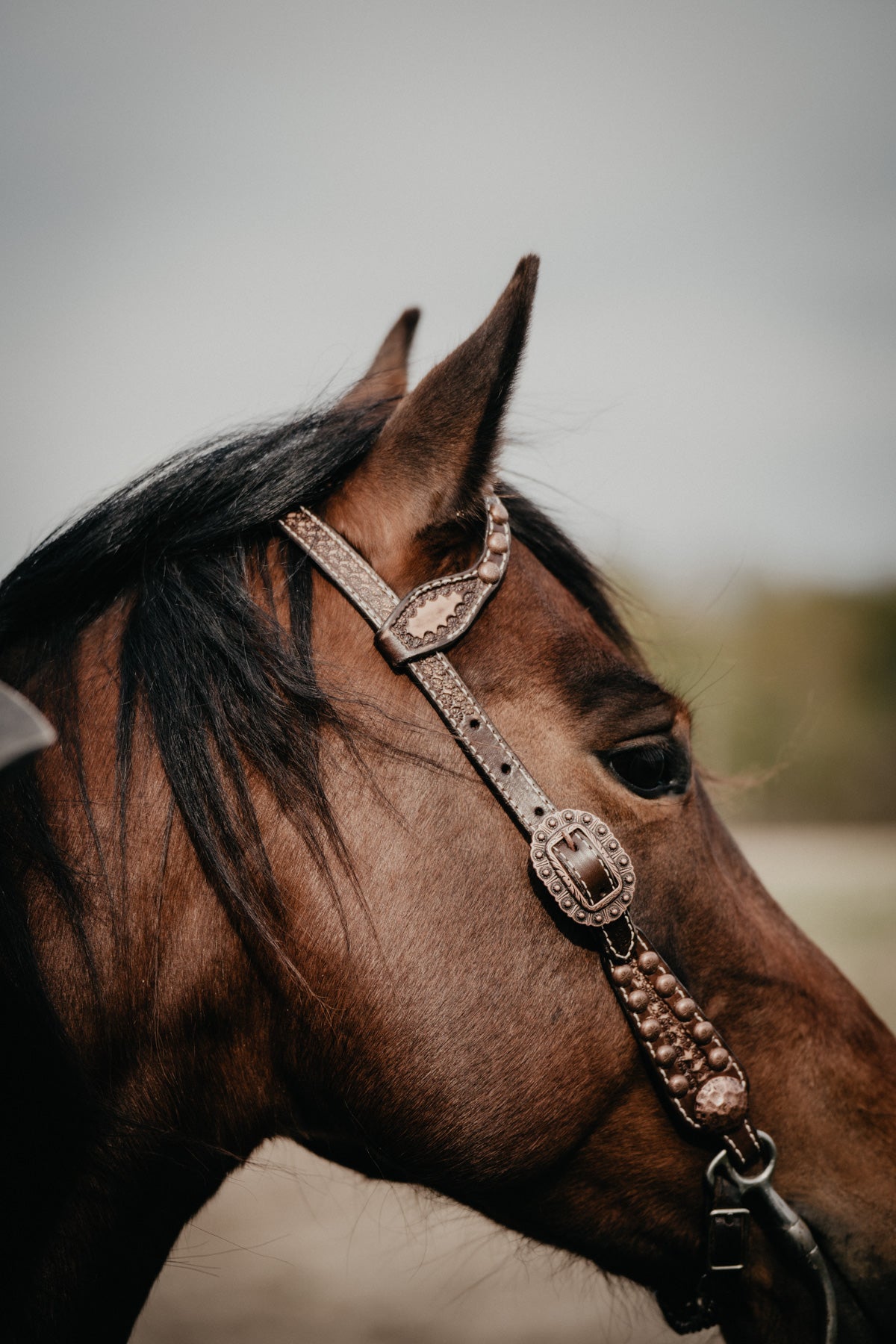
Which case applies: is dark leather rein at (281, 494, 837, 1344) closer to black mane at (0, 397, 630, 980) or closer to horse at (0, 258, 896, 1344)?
horse at (0, 258, 896, 1344)

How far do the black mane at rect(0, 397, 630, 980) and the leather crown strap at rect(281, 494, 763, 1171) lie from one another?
0.13 m

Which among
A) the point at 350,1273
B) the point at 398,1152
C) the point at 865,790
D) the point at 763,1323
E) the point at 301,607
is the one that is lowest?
the point at 865,790

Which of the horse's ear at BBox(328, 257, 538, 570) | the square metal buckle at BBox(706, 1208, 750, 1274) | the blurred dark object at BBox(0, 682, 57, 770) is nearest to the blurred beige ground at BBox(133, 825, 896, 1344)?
the square metal buckle at BBox(706, 1208, 750, 1274)

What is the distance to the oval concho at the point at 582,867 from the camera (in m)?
1.40

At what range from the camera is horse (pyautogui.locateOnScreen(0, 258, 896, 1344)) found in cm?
134

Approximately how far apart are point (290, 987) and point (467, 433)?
0.93 meters

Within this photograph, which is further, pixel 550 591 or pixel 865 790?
pixel 865 790

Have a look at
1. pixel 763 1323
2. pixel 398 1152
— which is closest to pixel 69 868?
pixel 398 1152

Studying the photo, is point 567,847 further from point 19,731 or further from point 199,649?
point 19,731

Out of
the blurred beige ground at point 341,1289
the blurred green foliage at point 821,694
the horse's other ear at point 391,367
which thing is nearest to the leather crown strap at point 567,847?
the horse's other ear at point 391,367

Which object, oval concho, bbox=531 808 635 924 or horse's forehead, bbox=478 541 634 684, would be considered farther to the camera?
horse's forehead, bbox=478 541 634 684

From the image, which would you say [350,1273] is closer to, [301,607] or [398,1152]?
[398,1152]

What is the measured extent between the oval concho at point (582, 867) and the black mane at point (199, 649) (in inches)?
14.0

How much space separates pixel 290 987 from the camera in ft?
4.44
